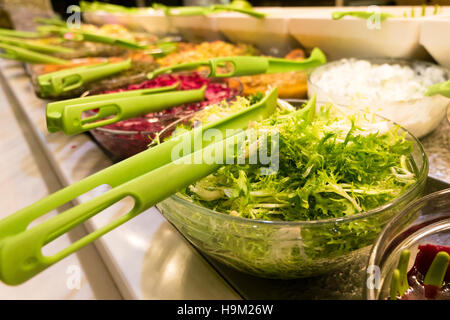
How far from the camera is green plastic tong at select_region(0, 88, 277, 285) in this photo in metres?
0.32

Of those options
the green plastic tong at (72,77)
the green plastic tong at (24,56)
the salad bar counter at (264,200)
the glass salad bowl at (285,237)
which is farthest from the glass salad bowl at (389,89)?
the green plastic tong at (24,56)

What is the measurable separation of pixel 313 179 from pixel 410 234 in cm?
15

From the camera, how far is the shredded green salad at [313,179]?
1.63 feet

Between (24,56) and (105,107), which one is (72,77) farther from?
(24,56)

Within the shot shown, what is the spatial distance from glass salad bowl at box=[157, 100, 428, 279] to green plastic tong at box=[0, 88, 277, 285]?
2.7 inches

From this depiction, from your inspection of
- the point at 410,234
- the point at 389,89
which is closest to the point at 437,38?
the point at 389,89

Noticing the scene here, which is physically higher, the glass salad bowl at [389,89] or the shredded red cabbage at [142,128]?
the glass salad bowl at [389,89]

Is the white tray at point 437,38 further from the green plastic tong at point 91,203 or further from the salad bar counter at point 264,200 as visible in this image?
the green plastic tong at point 91,203

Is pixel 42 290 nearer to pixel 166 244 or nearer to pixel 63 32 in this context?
pixel 166 244

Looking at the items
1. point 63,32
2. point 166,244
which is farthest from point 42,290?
point 63,32

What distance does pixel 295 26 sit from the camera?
56.0 inches

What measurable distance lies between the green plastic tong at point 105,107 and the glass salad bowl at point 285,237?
28 cm

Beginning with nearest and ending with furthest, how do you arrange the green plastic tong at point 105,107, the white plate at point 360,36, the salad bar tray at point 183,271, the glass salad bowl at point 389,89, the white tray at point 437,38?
the salad bar tray at point 183,271 → the green plastic tong at point 105,107 → the glass salad bowl at point 389,89 → the white tray at point 437,38 → the white plate at point 360,36

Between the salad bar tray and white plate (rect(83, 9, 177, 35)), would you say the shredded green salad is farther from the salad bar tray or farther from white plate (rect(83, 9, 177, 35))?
white plate (rect(83, 9, 177, 35))
